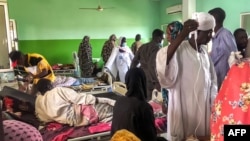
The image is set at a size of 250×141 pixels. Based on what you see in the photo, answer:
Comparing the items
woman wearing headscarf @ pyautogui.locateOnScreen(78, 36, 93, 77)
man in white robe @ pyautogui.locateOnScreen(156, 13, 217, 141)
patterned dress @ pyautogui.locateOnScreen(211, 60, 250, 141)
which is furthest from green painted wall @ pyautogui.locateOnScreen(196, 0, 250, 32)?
patterned dress @ pyautogui.locateOnScreen(211, 60, 250, 141)

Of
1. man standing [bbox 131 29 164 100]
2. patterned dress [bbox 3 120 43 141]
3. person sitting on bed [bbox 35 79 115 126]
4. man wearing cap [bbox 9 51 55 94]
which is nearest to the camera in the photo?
patterned dress [bbox 3 120 43 141]

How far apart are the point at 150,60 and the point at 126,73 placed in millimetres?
1544

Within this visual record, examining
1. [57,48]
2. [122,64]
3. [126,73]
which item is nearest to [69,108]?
[126,73]

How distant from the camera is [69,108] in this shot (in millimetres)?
2912

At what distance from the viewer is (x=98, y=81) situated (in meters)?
5.09

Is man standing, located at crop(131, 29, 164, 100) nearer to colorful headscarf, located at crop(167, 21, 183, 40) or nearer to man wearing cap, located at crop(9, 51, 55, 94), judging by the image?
man wearing cap, located at crop(9, 51, 55, 94)

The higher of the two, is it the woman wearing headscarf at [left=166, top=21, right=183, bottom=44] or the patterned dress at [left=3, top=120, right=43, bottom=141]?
the woman wearing headscarf at [left=166, top=21, right=183, bottom=44]

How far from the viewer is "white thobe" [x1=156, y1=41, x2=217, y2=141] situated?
5.31ft

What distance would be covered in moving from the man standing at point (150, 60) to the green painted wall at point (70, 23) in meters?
3.19

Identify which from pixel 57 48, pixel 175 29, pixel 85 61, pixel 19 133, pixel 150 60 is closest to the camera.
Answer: pixel 19 133

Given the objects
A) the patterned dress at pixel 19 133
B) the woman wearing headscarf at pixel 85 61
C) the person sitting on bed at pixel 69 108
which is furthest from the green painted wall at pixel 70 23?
the patterned dress at pixel 19 133

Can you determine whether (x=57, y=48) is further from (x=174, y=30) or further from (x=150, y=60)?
(x=174, y=30)

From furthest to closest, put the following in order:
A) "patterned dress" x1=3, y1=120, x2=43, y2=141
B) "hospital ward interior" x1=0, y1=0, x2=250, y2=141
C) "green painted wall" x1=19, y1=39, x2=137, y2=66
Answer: "green painted wall" x1=19, y1=39, x2=137, y2=66
"hospital ward interior" x1=0, y1=0, x2=250, y2=141
"patterned dress" x1=3, y1=120, x2=43, y2=141

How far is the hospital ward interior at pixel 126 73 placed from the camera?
122 centimetres
